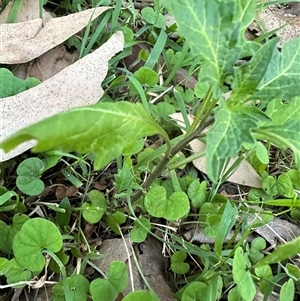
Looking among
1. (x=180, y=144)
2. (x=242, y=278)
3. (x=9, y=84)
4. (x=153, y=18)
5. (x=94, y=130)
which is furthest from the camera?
(x=153, y=18)

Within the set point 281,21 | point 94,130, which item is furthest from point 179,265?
point 281,21

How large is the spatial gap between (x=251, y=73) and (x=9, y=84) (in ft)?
2.43

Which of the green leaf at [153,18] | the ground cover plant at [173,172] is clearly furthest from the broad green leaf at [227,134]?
the green leaf at [153,18]

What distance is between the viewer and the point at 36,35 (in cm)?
165

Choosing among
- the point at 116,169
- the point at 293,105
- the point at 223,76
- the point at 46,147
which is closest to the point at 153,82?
the point at 116,169

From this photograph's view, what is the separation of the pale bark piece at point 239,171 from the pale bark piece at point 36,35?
0.41 meters

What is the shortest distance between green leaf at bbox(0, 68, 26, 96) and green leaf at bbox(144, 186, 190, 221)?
1.52ft

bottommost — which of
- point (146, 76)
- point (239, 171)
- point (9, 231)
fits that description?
point (239, 171)

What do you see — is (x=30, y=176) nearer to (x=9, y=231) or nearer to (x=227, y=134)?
(x=9, y=231)

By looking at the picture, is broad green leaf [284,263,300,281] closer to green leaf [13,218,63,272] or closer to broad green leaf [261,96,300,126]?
broad green leaf [261,96,300,126]

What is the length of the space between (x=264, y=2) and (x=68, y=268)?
3.42ft

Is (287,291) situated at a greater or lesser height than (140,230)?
lesser

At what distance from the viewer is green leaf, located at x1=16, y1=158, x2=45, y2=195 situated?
1.38 m

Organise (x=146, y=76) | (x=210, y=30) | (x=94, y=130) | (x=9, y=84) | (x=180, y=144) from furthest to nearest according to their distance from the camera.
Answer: (x=146, y=76) < (x=9, y=84) < (x=180, y=144) < (x=210, y=30) < (x=94, y=130)
